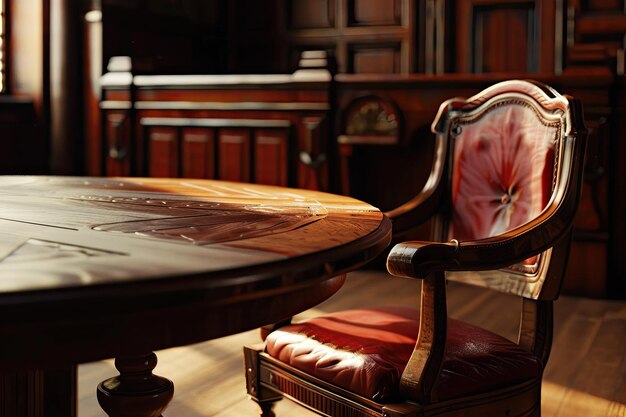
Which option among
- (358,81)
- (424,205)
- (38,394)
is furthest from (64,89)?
(38,394)

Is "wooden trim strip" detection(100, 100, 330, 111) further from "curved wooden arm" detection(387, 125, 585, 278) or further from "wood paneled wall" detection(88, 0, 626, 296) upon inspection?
"curved wooden arm" detection(387, 125, 585, 278)

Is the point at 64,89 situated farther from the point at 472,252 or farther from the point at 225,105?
the point at 472,252

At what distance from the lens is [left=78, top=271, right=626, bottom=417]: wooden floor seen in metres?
2.34

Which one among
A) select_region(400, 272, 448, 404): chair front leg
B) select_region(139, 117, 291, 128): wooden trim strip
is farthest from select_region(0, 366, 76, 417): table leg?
select_region(139, 117, 291, 128): wooden trim strip

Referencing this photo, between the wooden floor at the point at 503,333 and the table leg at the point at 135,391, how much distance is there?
74 centimetres

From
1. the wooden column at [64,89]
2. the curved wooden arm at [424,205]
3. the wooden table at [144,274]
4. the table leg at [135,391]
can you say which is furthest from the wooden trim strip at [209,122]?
the table leg at [135,391]

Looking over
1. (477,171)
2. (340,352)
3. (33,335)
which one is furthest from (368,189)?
(33,335)

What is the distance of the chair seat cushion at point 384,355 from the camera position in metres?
1.36

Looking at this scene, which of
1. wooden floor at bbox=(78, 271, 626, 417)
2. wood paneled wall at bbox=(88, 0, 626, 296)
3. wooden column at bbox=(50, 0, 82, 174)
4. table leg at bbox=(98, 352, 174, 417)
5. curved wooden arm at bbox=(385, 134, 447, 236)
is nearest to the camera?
table leg at bbox=(98, 352, 174, 417)

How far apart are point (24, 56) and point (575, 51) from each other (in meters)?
3.45

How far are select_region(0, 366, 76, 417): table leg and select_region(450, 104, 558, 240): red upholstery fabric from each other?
3.12ft

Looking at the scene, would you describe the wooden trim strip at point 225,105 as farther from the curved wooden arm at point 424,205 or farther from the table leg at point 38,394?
the table leg at point 38,394

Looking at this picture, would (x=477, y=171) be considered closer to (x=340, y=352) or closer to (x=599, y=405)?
(x=340, y=352)

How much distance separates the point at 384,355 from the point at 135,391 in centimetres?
50
